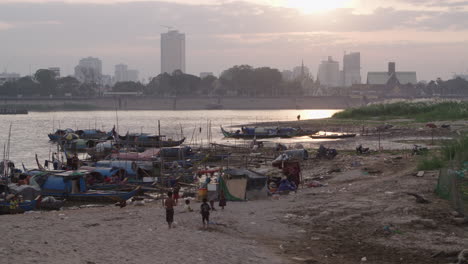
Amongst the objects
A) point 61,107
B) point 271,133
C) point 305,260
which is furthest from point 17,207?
point 61,107

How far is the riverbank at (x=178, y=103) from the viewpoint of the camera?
143125 millimetres

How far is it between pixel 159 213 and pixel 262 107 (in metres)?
136

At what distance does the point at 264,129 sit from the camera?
173 feet

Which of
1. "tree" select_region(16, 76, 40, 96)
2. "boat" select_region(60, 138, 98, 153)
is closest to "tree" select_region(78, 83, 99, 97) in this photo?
"tree" select_region(16, 76, 40, 96)

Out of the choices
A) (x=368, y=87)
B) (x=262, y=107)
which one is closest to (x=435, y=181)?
(x=262, y=107)

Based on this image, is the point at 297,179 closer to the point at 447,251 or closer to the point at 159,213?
the point at 159,213

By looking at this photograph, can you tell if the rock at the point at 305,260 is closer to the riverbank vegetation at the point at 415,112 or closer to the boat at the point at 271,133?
the boat at the point at 271,133

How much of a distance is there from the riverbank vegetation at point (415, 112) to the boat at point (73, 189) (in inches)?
1724

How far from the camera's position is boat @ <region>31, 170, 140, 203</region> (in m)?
22.4

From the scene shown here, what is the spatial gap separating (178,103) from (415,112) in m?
88.8

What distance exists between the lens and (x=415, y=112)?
232 ft

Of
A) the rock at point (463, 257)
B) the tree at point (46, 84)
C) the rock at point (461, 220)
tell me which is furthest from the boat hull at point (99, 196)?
the tree at point (46, 84)

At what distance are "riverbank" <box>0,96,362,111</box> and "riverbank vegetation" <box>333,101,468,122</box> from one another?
73.2m

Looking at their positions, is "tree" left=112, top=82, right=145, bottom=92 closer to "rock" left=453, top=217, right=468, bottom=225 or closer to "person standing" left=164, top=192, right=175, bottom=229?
"person standing" left=164, top=192, right=175, bottom=229
